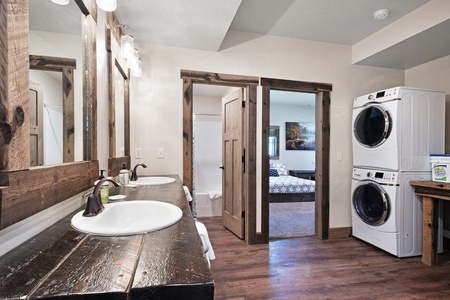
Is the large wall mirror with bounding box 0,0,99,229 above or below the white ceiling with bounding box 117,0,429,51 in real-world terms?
below

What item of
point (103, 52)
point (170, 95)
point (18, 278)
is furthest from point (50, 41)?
point (170, 95)

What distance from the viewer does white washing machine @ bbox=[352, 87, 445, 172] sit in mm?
2320

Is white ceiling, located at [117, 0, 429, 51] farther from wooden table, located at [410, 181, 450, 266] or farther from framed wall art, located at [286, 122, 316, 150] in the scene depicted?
framed wall art, located at [286, 122, 316, 150]

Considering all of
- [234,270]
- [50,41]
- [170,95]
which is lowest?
[234,270]

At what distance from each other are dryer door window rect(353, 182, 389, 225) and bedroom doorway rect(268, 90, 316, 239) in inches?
74.4

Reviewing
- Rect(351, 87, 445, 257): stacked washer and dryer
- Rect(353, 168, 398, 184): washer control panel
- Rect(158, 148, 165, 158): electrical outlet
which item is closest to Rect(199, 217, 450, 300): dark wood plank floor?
Rect(351, 87, 445, 257): stacked washer and dryer

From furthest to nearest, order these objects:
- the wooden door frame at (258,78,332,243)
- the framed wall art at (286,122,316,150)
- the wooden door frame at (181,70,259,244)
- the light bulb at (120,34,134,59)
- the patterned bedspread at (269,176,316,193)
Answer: the framed wall art at (286,122,316,150) < the patterned bedspread at (269,176,316,193) < the wooden door frame at (258,78,332,243) < the wooden door frame at (181,70,259,244) < the light bulb at (120,34,134,59)

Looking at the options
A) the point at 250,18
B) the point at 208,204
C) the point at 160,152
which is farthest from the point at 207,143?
the point at 250,18

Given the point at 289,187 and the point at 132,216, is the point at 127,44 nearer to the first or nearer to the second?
the point at 132,216

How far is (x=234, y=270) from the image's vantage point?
2090mm

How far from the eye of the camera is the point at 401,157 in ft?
7.62

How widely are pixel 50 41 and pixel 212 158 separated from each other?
360 centimetres

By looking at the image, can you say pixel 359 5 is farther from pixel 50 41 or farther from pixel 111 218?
pixel 111 218

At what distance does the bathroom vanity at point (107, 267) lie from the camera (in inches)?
16.9
